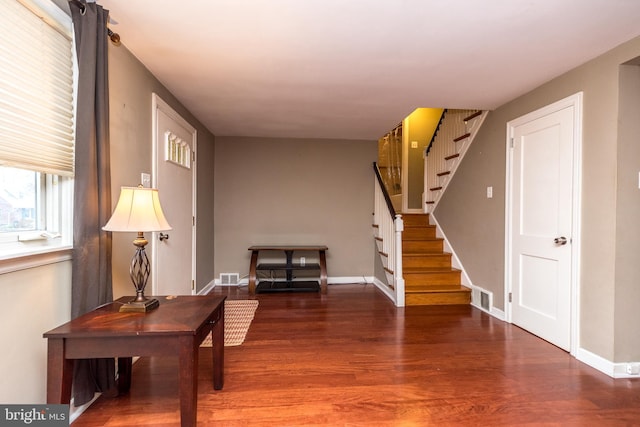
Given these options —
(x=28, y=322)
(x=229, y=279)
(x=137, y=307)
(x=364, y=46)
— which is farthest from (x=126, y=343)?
(x=229, y=279)

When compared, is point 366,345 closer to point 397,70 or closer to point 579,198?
point 579,198

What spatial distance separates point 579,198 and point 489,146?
4.06 feet

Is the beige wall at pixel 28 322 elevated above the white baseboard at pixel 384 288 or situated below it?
above

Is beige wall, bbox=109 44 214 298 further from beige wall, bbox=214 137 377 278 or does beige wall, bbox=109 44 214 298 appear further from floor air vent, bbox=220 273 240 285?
floor air vent, bbox=220 273 240 285

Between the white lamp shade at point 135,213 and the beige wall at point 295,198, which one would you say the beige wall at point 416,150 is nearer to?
the beige wall at point 295,198

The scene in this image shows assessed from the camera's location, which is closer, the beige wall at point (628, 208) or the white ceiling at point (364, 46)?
the white ceiling at point (364, 46)

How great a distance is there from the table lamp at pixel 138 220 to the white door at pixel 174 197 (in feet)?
3.33

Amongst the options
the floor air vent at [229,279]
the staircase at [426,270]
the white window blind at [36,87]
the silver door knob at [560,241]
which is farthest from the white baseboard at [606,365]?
the floor air vent at [229,279]

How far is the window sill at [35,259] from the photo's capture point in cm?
127

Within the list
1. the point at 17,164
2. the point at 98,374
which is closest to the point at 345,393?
the point at 98,374

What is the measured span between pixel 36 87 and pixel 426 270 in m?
4.00

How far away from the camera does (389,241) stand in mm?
4031

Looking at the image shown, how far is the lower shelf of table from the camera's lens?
422cm

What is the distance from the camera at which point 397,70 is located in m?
2.39
